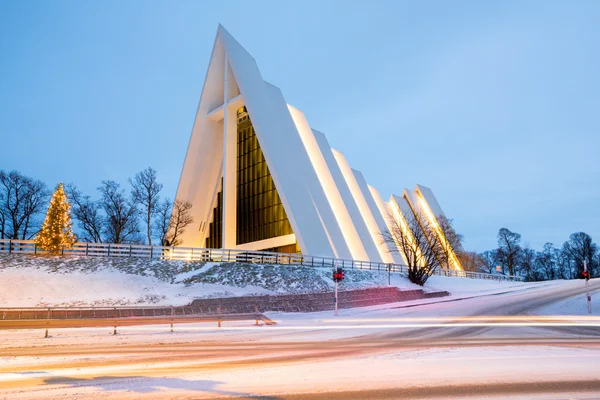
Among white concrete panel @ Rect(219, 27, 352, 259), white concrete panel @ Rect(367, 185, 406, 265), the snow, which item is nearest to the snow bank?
white concrete panel @ Rect(219, 27, 352, 259)

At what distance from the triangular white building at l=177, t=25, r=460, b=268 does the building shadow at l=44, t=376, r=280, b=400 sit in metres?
22.9

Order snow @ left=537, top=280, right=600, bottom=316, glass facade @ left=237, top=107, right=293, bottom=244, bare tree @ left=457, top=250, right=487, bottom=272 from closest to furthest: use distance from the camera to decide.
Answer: snow @ left=537, top=280, right=600, bottom=316
glass facade @ left=237, top=107, right=293, bottom=244
bare tree @ left=457, top=250, right=487, bottom=272

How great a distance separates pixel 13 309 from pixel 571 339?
19102mm

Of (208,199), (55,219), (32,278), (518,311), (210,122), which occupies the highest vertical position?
(210,122)

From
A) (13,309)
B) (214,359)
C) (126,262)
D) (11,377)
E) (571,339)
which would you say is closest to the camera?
(11,377)

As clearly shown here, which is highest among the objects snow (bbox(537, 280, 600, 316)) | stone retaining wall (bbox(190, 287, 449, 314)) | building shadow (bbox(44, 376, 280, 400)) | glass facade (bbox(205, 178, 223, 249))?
glass facade (bbox(205, 178, 223, 249))

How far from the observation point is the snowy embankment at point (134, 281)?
1880cm

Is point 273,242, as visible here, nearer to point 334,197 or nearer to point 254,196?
point 254,196

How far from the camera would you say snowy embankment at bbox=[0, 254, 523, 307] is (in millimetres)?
18797

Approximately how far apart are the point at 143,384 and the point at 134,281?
16.0 m

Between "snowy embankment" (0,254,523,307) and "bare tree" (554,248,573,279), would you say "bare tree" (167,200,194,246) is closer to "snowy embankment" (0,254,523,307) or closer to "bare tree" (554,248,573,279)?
"snowy embankment" (0,254,523,307)

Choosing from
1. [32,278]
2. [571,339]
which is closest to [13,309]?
[32,278]

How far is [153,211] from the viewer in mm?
43062

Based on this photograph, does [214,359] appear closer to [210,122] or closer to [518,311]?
[518,311]
